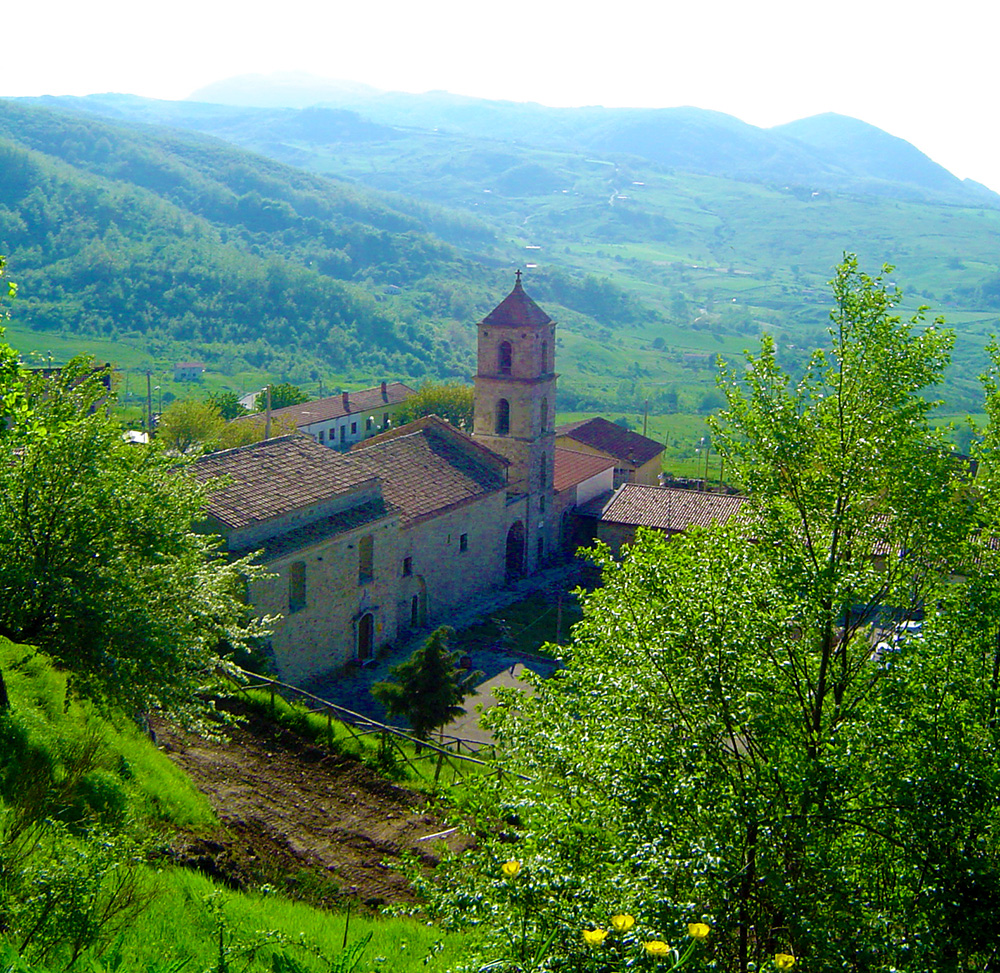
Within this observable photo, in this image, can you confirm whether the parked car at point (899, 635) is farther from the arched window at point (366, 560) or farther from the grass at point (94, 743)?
the arched window at point (366, 560)

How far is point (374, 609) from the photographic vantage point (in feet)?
106

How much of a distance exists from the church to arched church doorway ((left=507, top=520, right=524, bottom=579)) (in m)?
0.05

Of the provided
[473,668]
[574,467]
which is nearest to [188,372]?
[574,467]

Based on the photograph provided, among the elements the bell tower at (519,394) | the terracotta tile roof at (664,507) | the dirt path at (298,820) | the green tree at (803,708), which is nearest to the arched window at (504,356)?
the bell tower at (519,394)

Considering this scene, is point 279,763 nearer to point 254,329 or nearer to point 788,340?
point 254,329

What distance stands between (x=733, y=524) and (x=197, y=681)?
784 centimetres

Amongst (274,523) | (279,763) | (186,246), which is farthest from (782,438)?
(186,246)

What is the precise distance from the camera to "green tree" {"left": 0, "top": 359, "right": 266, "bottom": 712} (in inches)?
516

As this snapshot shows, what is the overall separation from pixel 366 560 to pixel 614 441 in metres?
28.4

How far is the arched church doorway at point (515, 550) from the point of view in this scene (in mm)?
42188

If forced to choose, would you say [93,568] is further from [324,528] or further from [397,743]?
[324,528]

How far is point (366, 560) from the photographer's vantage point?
32094 mm

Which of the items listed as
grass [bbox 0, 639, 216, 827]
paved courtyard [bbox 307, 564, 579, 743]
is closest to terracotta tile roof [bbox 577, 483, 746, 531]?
paved courtyard [bbox 307, 564, 579, 743]

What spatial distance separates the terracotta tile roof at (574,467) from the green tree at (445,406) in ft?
47.0
